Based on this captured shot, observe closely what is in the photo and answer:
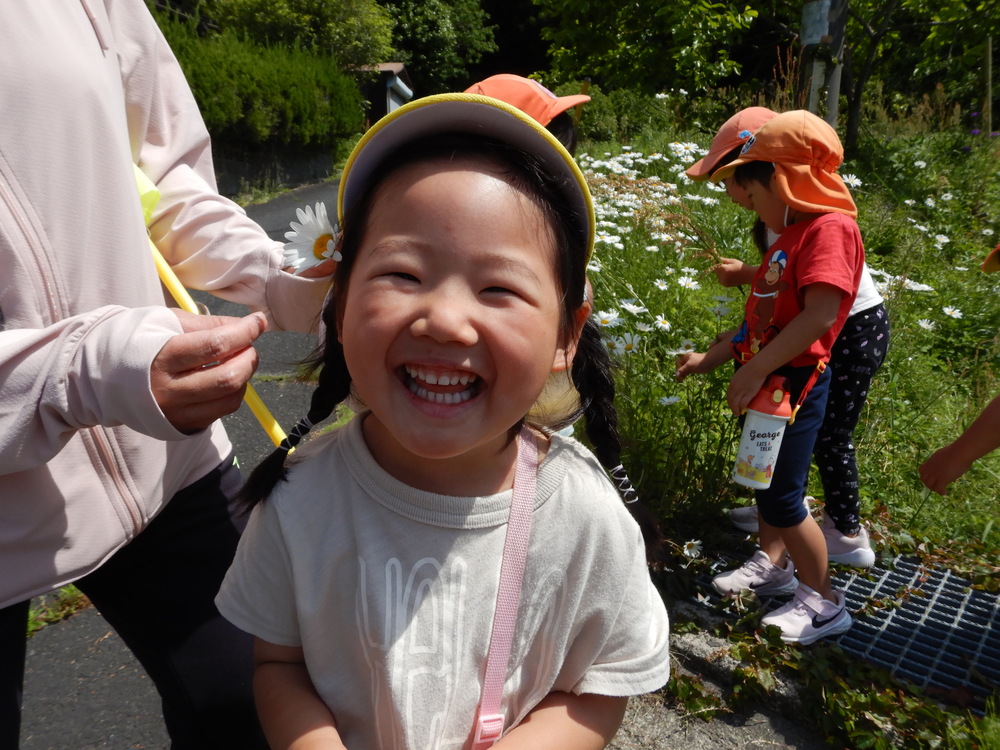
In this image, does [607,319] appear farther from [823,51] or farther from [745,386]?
[823,51]

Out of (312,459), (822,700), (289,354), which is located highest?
(312,459)

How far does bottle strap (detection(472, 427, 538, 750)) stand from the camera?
118 centimetres

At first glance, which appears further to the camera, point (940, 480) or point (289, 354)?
point (289, 354)

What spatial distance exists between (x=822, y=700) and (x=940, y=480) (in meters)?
0.74

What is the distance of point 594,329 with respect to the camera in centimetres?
146

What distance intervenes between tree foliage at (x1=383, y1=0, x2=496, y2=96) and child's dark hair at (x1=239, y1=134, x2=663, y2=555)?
92.9 ft

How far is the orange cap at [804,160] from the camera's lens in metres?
2.50

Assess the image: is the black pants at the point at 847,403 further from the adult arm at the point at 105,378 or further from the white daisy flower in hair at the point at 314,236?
the adult arm at the point at 105,378

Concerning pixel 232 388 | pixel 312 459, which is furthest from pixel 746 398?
pixel 232 388

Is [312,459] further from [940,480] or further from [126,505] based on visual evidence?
[940,480]

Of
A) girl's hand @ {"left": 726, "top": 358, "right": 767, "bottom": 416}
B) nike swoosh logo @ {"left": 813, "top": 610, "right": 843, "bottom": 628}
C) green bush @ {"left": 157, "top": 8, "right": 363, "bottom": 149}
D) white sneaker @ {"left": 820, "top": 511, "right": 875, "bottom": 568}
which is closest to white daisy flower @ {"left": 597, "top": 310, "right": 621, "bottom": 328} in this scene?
girl's hand @ {"left": 726, "top": 358, "right": 767, "bottom": 416}

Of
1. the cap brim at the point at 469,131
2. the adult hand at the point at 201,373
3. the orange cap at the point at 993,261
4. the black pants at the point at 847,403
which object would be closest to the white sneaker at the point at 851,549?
the black pants at the point at 847,403

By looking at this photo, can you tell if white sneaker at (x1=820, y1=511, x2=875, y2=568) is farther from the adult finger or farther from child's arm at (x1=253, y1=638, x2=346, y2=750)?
the adult finger

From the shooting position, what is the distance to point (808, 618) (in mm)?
2596
